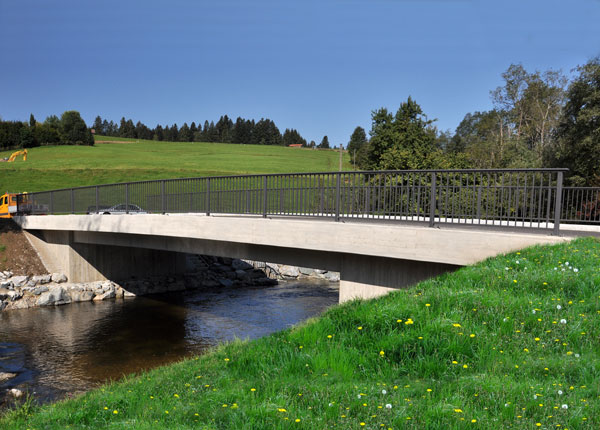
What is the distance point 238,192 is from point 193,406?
9.94m

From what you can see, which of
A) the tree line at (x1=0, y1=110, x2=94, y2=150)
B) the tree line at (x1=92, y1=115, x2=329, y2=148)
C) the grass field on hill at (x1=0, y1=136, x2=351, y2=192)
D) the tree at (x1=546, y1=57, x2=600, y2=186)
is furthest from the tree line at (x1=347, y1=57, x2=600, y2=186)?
the tree line at (x1=92, y1=115, x2=329, y2=148)

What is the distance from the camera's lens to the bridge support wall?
23.9m

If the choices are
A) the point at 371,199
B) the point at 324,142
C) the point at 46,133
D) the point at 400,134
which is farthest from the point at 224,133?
the point at 371,199

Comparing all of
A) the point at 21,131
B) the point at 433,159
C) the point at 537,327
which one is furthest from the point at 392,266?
the point at 21,131

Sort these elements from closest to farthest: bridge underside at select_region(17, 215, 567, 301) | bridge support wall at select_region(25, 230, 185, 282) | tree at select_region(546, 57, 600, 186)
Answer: bridge underside at select_region(17, 215, 567, 301)
bridge support wall at select_region(25, 230, 185, 282)
tree at select_region(546, 57, 600, 186)

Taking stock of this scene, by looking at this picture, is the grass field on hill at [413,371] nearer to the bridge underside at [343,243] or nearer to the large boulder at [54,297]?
the bridge underside at [343,243]

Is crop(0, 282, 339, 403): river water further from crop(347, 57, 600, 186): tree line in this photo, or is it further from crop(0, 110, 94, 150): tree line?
crop(0, 110, 94, 150): tree line

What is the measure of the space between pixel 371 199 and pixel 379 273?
4.58 m

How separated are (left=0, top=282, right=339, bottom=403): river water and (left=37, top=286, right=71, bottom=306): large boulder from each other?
504 mm

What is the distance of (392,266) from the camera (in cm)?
1048

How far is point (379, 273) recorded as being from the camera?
35.1ft

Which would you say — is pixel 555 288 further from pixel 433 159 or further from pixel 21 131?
Result: pixel 21 131

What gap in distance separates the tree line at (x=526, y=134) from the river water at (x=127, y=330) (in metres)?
15.9

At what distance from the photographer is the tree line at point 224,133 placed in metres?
142
